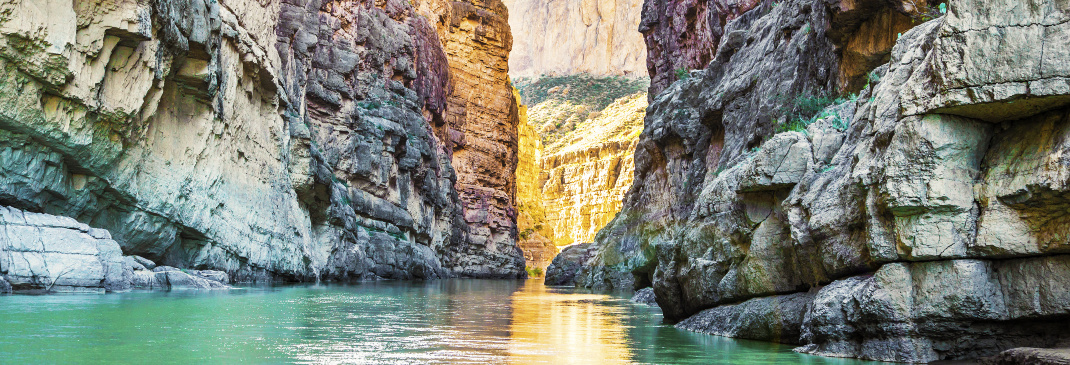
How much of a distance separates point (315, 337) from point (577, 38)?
145947mm

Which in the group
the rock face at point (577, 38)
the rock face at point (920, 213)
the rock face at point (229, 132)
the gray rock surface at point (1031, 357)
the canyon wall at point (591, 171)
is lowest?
the gray rock surface at point (1031, 357)

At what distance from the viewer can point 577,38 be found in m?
151

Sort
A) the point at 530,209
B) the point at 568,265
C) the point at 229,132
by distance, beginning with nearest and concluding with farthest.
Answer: the point at 229,132, the point at 568,265, the point at 530,209

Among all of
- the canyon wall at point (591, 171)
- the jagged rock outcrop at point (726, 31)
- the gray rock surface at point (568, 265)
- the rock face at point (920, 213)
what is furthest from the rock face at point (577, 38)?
the rock face at point (920, 213)

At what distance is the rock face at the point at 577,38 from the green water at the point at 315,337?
126182 millimetres

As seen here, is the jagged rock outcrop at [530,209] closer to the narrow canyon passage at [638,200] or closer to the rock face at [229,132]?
the rock face at [229,132]

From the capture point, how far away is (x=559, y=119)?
124 m

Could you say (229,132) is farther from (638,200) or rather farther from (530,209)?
(530,209)

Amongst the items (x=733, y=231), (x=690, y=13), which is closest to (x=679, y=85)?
(x=690, y=13)

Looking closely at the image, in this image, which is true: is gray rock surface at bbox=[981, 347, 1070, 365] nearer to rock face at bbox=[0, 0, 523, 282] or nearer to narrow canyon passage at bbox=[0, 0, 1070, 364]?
narrow canyon passage at bbox=[0, 0, 1070, 364]

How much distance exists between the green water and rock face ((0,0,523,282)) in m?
4.53

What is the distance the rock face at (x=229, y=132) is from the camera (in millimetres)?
15391

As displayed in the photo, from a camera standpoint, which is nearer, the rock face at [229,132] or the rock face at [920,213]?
the rock face at [920,213]

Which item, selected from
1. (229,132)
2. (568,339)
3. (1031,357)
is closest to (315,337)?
(568,339)
